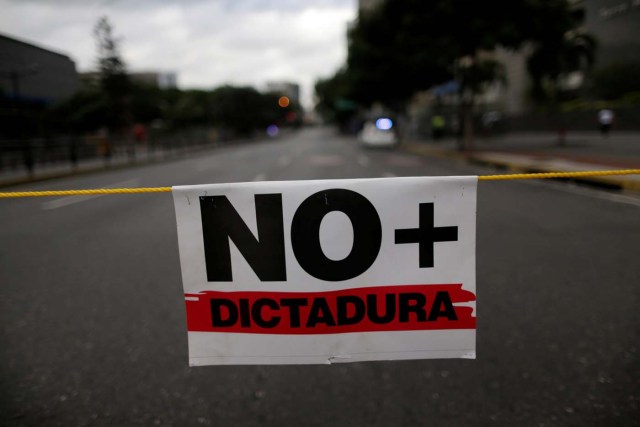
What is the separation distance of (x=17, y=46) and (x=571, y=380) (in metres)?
3.58

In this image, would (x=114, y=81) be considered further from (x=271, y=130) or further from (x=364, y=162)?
(x=271, y=130)

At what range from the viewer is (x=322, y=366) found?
2.91 meters

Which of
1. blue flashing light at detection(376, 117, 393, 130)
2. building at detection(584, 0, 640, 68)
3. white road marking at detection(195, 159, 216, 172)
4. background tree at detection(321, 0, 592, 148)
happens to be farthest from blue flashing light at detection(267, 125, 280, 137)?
building at detection(584, 0, 640, 68)

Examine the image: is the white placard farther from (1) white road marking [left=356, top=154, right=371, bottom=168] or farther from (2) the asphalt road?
(1) white road marking [left=356, top=154, right=371, bottom=168]

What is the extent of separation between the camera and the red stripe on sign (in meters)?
1.87

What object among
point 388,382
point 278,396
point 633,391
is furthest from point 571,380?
point 278,396

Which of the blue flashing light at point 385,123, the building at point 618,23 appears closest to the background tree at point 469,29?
the blue flashing light at point 385,123

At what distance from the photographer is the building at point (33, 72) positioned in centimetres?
262

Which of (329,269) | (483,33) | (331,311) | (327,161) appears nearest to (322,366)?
(331,311)

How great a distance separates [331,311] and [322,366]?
1165 mm

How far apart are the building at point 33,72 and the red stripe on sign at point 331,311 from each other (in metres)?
1.84

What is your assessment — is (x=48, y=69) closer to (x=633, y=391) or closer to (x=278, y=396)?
(x=278, y=396)

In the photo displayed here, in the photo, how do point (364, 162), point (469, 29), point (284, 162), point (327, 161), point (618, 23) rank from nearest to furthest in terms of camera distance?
1. point (618, 23)
2. point (364, 162)
3. point (469, 29)
4. point (327, 161)
5. point (284, 162)

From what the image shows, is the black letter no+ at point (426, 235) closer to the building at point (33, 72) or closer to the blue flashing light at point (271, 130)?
the building at point (33, 72)
